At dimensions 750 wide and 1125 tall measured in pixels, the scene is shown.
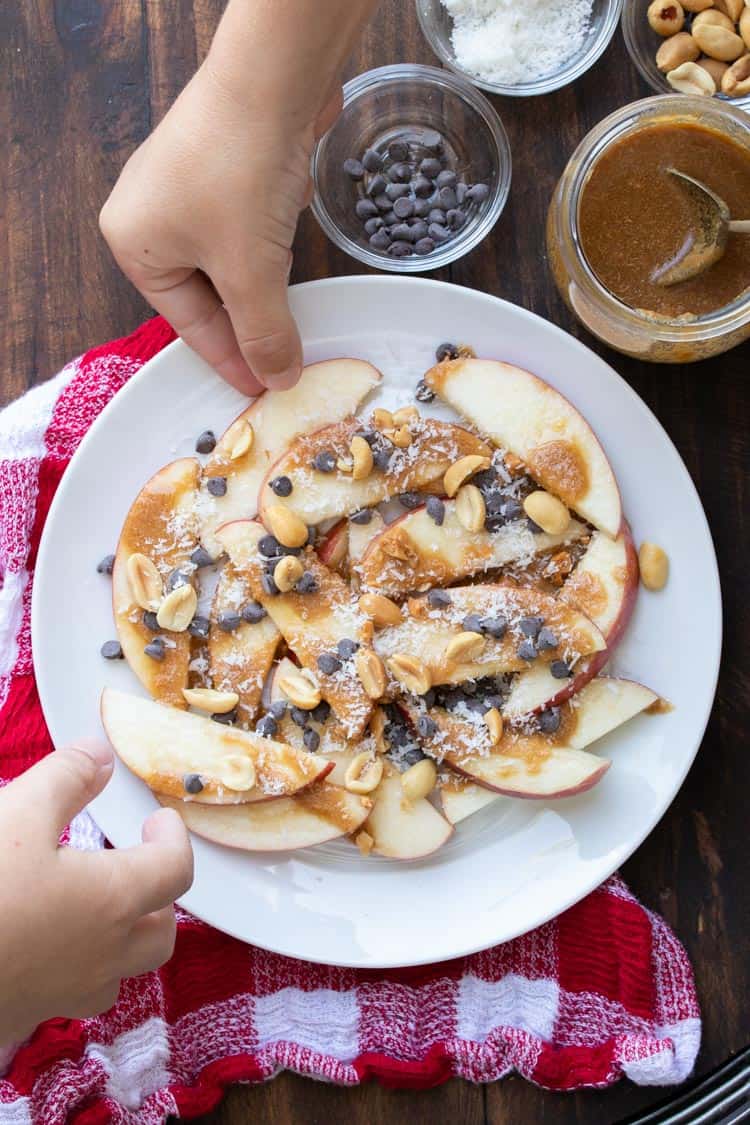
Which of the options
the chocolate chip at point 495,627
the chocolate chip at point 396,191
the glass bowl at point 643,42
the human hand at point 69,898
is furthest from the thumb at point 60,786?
the glass bowl at point 643,42

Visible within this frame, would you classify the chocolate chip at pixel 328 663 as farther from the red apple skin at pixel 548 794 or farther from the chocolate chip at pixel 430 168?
the chocolate chip at pixel 430 168

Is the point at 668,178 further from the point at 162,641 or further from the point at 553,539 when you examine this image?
the point at 162,641

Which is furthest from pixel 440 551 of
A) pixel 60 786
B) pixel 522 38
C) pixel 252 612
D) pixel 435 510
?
pixel 522 38

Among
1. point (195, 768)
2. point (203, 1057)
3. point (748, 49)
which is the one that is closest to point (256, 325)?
point (195, 768)

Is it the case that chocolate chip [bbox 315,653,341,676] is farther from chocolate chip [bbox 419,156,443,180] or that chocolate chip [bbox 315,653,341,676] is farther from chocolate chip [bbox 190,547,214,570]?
chocolate chip [bbox 419,156,443,180]

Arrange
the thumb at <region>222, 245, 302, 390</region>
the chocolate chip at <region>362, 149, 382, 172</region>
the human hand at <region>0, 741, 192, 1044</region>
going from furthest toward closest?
the chocolate chip at <region>362, 149, 382, 172</region>
the thumb at <region>222, 245, 302, 390</region>
the human hand at <region>0, 741, 192, 1044</region>

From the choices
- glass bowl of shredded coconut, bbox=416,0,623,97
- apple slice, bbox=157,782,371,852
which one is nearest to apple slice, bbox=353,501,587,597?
apple slice, bbox=157,782,371,852

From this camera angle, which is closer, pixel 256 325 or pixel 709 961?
pixel 256 325

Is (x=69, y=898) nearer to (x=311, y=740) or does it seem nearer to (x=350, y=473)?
(x=311, y=740)
